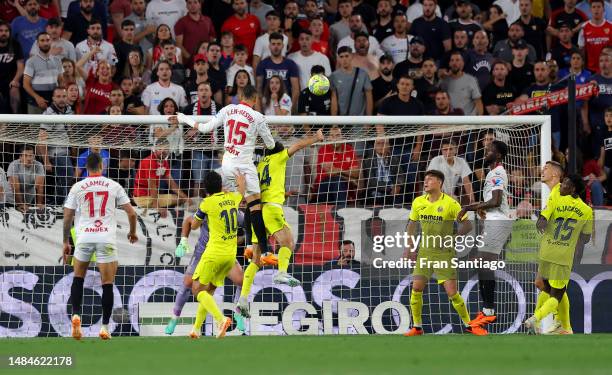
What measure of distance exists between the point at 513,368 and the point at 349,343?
3.39 m

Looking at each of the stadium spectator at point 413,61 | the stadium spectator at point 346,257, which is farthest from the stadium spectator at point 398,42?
the stadium spectator at point 346,257

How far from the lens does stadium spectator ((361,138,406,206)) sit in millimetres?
17766

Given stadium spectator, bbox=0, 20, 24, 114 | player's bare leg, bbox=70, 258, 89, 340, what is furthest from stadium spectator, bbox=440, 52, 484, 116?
player's bare leg, bbox=70, 258, 89, 340

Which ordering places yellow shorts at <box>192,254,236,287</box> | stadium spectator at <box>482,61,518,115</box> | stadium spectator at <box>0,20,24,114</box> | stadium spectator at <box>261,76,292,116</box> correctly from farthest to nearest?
stadium spectator at <box>482,61,518,115</box>
stadium spectator at <box>0,20,24,114</box>
stadium spectator at <box>261,76,292,116</box>
yellow shorts at <box>192,254,236,287</box>

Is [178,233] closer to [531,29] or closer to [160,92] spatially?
[160,92]

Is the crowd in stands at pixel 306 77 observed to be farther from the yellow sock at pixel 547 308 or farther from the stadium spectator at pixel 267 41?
the yellow sock at pixel 547 308

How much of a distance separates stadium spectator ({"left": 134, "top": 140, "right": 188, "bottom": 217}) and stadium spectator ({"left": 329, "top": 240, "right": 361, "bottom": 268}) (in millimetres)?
2294

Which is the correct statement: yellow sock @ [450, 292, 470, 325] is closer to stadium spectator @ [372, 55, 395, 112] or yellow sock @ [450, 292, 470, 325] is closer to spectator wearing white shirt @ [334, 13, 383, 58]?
stadium spectator @ [372, 55, 395, 112]

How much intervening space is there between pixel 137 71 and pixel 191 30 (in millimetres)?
1589

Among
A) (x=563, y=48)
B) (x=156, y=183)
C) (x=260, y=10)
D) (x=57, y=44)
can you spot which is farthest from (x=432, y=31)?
(x=156, y=183)

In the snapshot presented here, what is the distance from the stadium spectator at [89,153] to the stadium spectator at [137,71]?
2.69 meters

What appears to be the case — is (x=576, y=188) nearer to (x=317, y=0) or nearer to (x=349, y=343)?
(x=349, y=343)

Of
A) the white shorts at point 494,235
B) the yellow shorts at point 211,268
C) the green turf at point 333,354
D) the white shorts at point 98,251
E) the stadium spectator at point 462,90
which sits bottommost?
the green turf at point 333,354

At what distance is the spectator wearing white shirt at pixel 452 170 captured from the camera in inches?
696
